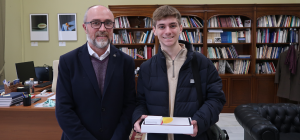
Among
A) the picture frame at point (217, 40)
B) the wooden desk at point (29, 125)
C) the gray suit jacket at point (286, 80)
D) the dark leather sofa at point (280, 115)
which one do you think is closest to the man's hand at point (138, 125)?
the wooden desk at point (29, 125)

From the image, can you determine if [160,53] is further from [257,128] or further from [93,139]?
[257,128]

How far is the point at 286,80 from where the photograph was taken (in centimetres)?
437

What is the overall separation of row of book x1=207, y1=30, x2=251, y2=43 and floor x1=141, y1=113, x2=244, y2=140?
5.47 feet

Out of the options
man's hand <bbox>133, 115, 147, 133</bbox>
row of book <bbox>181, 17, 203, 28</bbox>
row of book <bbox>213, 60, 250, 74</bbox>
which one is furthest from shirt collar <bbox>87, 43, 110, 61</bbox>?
row of book <bbox>213, 60, 250, 74</bbox>

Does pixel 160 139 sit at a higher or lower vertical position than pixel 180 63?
lower

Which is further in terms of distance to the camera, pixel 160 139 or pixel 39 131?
pixel 39 131

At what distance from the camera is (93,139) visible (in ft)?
4.31

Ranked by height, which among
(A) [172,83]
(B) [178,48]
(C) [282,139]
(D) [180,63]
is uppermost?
(B) [178,48]

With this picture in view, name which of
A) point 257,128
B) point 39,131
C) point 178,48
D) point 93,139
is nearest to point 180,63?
point 178,48

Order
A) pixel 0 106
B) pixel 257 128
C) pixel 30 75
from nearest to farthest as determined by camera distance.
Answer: pixel 257 128 → pixel 0 106 → pixel 30 75

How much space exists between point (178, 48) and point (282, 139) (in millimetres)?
1918

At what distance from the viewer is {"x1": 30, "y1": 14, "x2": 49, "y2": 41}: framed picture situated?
5.01 meters

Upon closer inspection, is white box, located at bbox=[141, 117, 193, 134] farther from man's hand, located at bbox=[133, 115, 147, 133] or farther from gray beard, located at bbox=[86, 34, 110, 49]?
gray beard, located at bbox=[86, 34, 110, 49]

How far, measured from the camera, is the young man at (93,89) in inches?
51.7
